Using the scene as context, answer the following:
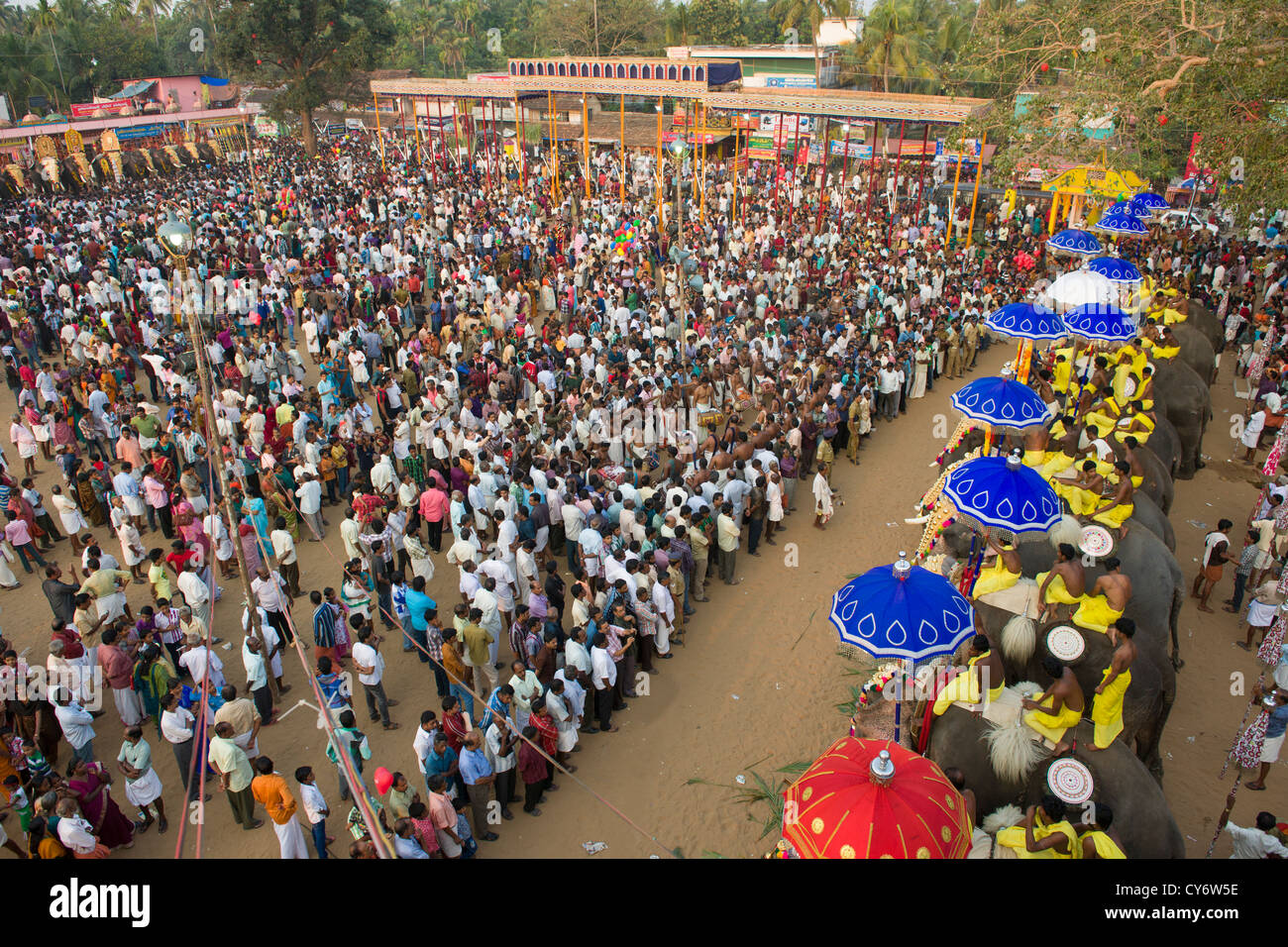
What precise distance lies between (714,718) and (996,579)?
A: 113 inches

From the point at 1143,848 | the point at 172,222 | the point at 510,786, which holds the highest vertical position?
the point at 172,222

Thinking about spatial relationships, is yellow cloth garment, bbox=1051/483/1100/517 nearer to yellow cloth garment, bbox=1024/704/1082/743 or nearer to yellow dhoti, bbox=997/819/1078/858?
yellow cloth garment, bbox=1024/704/1082/743

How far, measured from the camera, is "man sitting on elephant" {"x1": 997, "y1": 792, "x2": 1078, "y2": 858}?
493cm

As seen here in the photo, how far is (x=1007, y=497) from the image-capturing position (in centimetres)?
693

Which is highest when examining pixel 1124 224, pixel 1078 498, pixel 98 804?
pixel 1124 224

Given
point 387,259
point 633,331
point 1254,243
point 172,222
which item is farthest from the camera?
point 1254,243

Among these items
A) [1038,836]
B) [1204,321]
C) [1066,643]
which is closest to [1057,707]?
[1066,643]

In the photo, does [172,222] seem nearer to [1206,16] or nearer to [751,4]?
[1206,16]

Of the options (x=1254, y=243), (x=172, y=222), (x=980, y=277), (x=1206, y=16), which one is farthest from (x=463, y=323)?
(x=1254, y=243)

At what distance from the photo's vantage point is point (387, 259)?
1844 centimetres

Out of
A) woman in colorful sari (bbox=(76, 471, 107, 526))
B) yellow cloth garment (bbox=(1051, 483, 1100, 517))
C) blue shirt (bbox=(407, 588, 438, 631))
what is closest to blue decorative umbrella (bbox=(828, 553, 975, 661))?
yellow cloth garment (bbox=(1051, 483, 1100, 517))

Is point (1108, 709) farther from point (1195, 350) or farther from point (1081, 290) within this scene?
point (1195, 350)

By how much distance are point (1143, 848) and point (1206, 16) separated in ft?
42.0

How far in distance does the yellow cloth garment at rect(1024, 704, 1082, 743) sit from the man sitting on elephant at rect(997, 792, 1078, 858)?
0.70 metres
